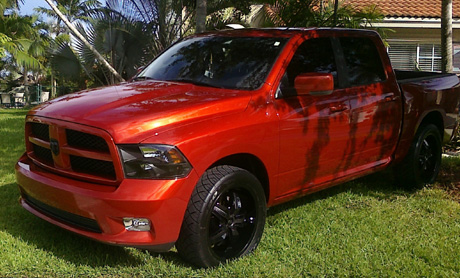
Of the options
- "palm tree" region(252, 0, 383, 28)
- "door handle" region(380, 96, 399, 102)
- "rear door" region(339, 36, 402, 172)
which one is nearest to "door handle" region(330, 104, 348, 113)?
"rear door" region(339, 36, 402, 172)

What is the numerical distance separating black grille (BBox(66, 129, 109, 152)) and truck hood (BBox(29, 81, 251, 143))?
10 cm

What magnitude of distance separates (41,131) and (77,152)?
25.7 inches

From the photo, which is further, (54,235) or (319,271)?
(54,235)

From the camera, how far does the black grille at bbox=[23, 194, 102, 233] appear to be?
3.59m

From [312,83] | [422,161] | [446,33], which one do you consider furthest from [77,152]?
[446,33]

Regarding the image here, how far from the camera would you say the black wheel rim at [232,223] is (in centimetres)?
388

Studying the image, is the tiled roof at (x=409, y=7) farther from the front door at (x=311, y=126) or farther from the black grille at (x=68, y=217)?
the black grille at (x=68, y=217)

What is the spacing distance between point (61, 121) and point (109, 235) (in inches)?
36.9

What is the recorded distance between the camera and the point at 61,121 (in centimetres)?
376

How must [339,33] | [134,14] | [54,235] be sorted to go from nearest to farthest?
[54,235]
[339,33]
[134,14]

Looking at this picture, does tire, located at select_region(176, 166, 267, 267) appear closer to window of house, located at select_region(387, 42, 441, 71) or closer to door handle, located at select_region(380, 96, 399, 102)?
door handle, located at select_region(380, 96, 399, 102)

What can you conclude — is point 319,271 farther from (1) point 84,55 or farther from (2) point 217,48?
(1) point 84,55

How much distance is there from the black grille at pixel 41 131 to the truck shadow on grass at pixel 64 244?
89cm

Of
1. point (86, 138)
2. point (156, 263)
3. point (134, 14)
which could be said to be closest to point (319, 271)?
point (156, 263)
